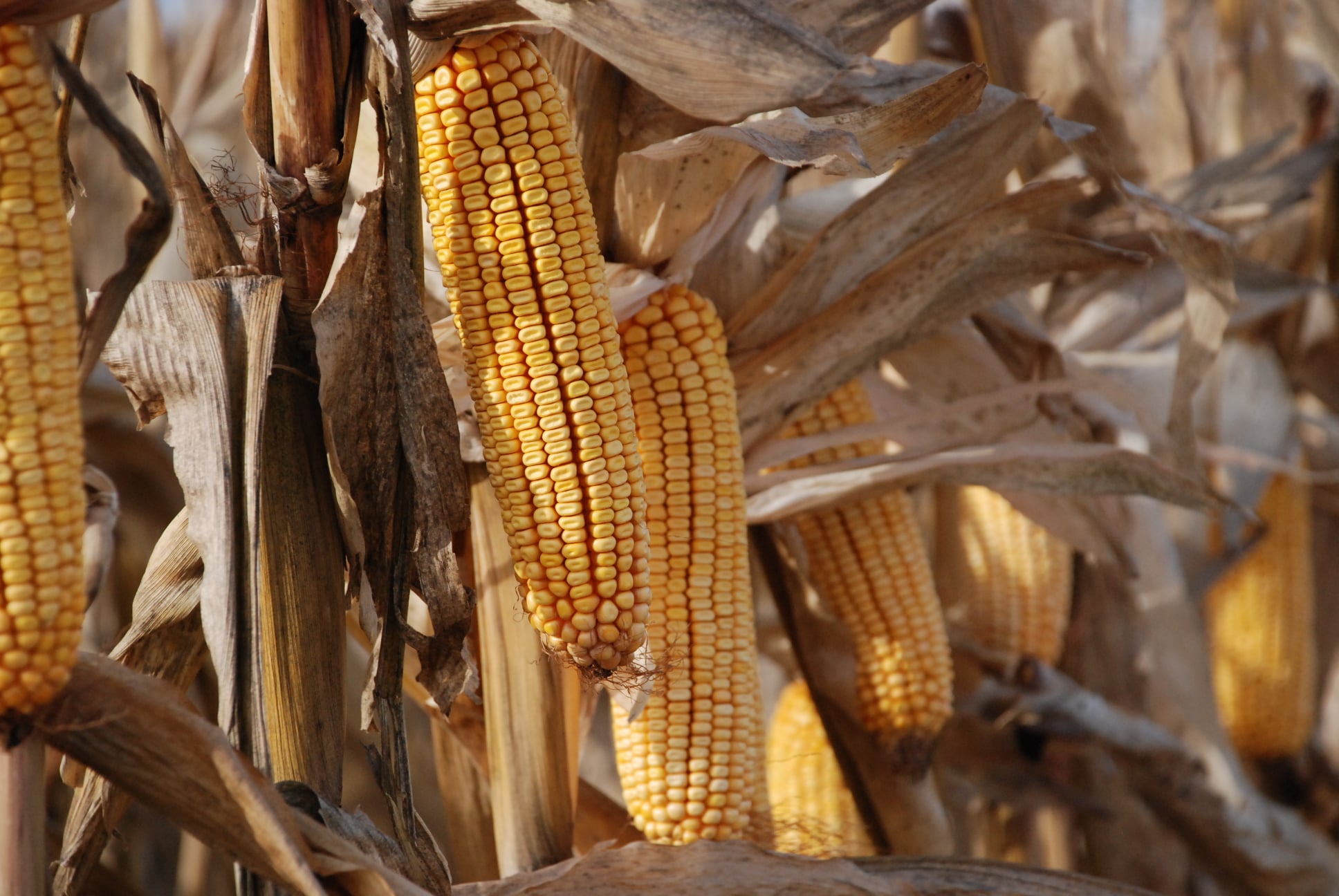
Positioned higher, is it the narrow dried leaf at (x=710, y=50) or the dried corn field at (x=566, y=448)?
the narrow dried leaf at (x=710, y=50)

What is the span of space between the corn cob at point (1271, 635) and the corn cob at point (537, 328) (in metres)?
3.28

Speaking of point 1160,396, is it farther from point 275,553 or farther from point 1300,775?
point 275,553

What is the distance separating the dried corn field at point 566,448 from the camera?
1.33 meters

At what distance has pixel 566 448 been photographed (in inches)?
60.7

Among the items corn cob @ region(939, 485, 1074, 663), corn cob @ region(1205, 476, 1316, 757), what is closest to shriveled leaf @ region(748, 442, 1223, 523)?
corn cob @ region(939, 485, 1074, 663)

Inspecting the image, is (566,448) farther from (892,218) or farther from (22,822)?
(892,218)

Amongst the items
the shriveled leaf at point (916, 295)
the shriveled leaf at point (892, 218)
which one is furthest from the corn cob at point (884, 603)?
the shriveled leaf at point (892, 218)

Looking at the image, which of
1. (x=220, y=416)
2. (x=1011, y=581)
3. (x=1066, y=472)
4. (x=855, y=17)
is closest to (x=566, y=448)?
(x=220, y=416)

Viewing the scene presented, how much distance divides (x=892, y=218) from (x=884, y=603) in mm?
805

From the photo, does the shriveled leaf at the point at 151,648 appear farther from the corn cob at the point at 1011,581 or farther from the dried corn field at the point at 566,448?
the corn cob at the point at 1011,581

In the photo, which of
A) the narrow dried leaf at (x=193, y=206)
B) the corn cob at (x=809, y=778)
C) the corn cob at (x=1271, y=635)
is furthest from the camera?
the corn cob at (x=1271, y=635)

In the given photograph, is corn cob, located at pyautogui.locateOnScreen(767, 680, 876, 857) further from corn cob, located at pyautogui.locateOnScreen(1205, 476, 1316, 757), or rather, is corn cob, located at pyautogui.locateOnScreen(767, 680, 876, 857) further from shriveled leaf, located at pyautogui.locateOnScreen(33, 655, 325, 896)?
corn cob, located at pyautogui.locateOnScreen(1205, 476, 1316, 757)

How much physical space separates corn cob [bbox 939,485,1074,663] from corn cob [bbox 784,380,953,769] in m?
0.80

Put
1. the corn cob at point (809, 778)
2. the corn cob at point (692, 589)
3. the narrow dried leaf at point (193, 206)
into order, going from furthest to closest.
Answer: the corn cob at point (809, 778) < the corn cob at point (692, 589) < the narrow dried leaf at point (193, 206)
